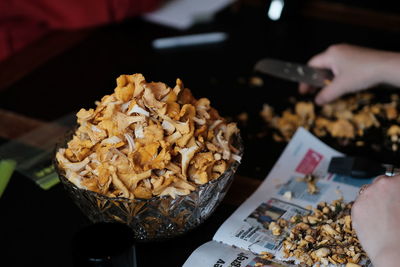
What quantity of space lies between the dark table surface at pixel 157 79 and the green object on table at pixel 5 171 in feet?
0.03

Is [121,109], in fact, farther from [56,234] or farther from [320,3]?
[320,3]

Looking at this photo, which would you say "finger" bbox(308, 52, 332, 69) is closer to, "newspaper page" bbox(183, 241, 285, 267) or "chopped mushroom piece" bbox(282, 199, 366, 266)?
"chopped mushroom piece" bbox(282, 199, 366, 266)

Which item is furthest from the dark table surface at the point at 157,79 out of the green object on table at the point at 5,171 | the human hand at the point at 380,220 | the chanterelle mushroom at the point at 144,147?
the human hand at the point at 380,220

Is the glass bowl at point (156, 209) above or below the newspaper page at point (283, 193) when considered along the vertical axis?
above

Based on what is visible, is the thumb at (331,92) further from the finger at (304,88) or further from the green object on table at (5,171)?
the green object on table at (5,171)

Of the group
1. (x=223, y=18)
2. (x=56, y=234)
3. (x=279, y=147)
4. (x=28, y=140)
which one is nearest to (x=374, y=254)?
(x=279, y=147)

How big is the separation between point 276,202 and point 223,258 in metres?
0.16

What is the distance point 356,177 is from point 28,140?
2.01ft

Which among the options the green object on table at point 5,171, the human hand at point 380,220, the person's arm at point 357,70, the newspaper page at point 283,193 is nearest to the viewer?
the human hand at point 380,220

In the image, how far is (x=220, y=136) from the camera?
0.84 metres

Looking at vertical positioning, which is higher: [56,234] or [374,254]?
[374,254]

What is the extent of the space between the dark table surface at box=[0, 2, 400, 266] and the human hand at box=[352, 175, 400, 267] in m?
0.22

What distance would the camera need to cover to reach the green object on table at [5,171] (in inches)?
37.1

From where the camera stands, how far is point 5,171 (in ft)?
3.17
